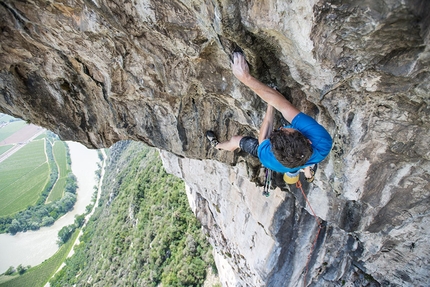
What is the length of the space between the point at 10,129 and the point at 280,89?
135 metres

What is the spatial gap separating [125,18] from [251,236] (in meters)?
6.86

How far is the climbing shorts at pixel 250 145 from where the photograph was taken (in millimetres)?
4123

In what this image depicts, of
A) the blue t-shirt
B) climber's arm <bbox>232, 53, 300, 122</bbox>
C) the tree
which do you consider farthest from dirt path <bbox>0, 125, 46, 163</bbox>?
the blue t-shirt

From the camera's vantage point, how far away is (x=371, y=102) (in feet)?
9.73

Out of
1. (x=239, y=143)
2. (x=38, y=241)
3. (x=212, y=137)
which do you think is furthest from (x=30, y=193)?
(x=239, y=143)

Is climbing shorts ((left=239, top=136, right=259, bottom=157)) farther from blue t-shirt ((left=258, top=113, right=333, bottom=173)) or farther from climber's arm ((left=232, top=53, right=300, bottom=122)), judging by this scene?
blue t-shirt ((left=258, top=113, right=333, bottom=173))

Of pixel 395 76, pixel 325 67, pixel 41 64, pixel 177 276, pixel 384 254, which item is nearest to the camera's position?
pixel 395 76

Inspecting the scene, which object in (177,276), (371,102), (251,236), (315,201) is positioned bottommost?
(177,276)

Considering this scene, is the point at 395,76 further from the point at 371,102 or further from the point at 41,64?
the point at 41,64

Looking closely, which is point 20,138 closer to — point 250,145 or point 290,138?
point 250,145

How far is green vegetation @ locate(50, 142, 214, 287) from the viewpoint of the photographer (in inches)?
665

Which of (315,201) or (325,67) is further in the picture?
(315,201)

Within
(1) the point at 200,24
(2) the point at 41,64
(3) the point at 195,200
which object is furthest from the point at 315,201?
(3) the point at 195,200

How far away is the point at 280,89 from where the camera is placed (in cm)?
379
